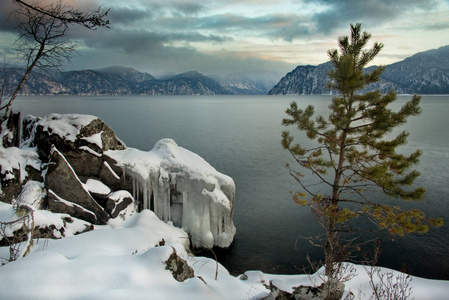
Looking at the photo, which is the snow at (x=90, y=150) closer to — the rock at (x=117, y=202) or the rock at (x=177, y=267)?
the rock at (x=117, y=202)

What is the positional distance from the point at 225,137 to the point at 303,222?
31314 mm

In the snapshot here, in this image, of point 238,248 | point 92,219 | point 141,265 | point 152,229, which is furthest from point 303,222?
point 141,265

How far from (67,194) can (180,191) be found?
5.86m

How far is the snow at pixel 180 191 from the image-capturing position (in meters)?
16.5

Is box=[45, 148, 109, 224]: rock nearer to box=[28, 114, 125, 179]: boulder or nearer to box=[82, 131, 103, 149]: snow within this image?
box=[28, 114, 125, 179]: boulder

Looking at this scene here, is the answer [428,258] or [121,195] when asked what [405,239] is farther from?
[121,195]

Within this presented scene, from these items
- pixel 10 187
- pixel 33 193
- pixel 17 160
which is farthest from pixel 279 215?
pixel 17 160

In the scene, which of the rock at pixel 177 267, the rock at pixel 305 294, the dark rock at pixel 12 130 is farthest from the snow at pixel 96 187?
the rock at pixel 305 294

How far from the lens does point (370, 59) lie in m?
12.2

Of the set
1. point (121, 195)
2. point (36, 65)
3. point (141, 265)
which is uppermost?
point (36, 65)

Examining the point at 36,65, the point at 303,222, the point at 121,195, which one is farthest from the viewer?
the point at 303,222

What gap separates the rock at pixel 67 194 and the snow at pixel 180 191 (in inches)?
90.2

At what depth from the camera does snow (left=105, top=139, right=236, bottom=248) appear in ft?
54.2

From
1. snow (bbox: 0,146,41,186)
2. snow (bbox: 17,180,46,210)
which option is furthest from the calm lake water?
snow (bbox: 0,146,41,186)
